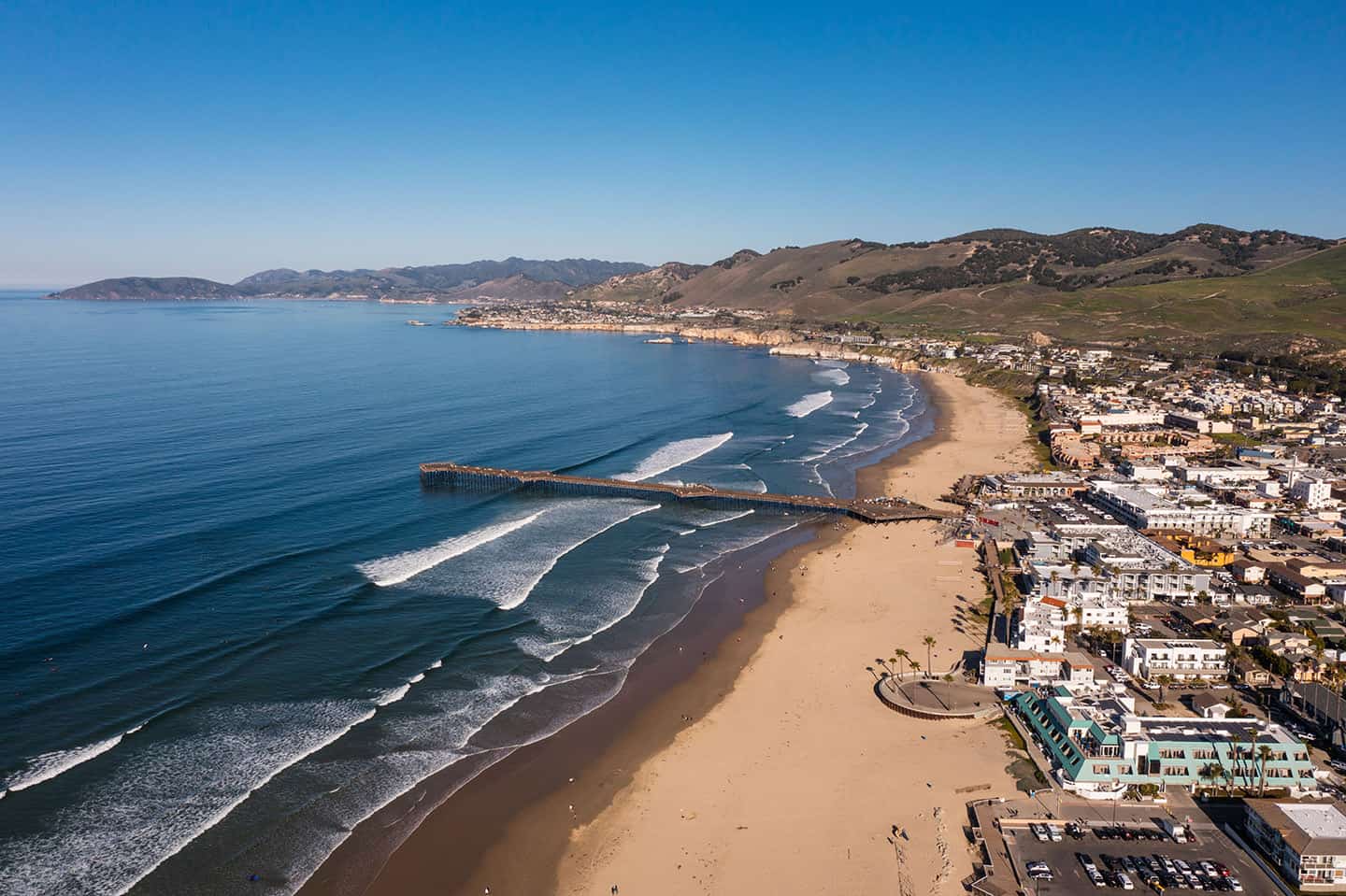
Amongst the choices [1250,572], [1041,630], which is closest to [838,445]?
[1250,572]

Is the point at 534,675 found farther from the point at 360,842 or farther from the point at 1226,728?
the point at 1226,728

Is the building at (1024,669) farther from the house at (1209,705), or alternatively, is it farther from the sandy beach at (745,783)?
the house at (1209,705)

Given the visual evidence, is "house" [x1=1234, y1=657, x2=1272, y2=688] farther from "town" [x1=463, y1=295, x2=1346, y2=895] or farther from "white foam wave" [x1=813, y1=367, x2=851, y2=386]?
"white foam wave" [x1=813, y1=367, x2=851, y2=386]

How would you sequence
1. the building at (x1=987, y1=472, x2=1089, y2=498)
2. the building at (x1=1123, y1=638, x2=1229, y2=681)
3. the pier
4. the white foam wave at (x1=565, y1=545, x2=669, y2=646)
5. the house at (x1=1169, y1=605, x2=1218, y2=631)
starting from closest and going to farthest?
the building at (x1=1123, y1=638, x2=1229, y2=681) → the house at (x1=1169, y1=605, x2=1218, y2=631) → the white foam wave at (x1=565, y1=545, x2=669, y2=646) → the pier → the building at (x1=987, y1=472, x2=1089, y2=498)

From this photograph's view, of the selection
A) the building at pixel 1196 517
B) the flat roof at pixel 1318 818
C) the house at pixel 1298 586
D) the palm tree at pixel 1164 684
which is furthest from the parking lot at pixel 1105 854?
the building at pixel 1196 517

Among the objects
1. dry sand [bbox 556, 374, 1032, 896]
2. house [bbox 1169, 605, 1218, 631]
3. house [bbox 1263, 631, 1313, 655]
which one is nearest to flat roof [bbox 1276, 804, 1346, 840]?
dry sand [bbox 556, 374, 1032, 896]

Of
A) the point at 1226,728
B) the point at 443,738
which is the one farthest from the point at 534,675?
the point at 1226,728
